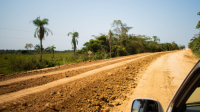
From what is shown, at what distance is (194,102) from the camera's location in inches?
44.8

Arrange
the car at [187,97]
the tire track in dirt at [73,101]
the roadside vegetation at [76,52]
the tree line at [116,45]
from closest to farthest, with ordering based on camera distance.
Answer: the car at [187,97], the tire track in dirt at [73,101], the roadside vegetation at [76,52], the tree line at [116,45]

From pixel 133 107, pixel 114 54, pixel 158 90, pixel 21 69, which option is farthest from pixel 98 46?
pixel 133 107

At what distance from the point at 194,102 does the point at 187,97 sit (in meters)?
0.13

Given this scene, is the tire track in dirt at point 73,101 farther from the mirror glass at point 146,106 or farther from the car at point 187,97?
the car at point 187,97

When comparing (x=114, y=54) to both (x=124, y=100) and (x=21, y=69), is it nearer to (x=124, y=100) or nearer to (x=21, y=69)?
(x=21, y=69)

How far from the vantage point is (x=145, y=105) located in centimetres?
135

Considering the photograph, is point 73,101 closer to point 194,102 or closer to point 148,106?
point 148,106

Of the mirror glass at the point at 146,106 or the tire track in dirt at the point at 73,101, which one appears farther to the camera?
the tire track in dirt at the point at 73,101

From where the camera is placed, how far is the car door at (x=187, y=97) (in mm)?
1047

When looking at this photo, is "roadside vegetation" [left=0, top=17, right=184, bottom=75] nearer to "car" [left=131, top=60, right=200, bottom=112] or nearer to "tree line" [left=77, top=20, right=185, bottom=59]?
"tree line" [left=77, top=20, right=185, bottom=59]

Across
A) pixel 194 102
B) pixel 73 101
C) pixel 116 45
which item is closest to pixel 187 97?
pixel 194 102

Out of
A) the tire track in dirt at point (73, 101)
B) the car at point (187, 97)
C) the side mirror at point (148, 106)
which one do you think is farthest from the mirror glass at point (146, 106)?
the tire track in dirt at point (73, 101)

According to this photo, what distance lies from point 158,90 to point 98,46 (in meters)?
26.9

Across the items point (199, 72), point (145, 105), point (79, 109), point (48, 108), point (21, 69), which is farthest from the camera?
point (21, 69)
